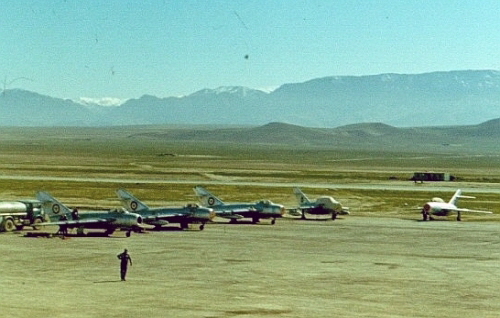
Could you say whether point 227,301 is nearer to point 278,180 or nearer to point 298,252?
point 298,252

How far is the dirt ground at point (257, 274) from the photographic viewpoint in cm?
4606

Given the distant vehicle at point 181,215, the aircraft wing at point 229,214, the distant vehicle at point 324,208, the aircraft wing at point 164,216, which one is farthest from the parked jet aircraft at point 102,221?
the distant vehicle at point 324,208

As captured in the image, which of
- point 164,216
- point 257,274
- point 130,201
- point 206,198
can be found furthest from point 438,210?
point 257,274

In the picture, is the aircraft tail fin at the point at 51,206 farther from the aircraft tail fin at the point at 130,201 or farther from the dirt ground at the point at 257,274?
the aircraft tail fin at the point at 130,201

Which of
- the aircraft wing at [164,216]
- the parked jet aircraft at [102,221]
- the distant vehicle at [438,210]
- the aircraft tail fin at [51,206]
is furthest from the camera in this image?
the distant vehicle at [438,210]

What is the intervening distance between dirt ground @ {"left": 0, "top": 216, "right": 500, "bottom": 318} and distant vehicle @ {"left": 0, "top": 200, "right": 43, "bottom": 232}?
3948mm

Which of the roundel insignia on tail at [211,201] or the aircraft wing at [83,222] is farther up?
Result: the roundel insignia on tail at [211,201]

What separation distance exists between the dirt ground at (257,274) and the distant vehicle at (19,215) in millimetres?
3948

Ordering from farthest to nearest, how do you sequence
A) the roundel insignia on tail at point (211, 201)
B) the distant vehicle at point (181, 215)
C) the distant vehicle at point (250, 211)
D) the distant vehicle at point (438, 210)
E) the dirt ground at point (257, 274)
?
the distant vehicle at point (438, 210)
the roundel insignia on tail at point (211, 201)
the distant vehicle at point (250, 211)
the distant vehicle at point (181, 215)
the dirt ground at point (257, 274)

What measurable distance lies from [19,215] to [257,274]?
35.2 meters

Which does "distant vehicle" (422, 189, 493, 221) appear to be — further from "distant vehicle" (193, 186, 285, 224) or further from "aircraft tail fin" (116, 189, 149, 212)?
"aircraft tail fin" (116, 189, 149, 212)

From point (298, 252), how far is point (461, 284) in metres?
16.6

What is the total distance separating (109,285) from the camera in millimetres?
52000

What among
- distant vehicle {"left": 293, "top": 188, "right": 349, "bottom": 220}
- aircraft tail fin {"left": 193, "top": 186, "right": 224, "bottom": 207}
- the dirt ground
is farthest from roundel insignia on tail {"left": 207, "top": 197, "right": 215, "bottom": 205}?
distant vehicle {"left": 293, "top": 188, "right": 349, "bottom": 220}
